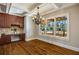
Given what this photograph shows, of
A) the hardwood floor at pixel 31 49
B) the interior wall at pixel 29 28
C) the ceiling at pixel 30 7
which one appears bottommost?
the hardwood floor at pixel 31 49

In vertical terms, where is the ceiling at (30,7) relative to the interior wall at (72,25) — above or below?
above

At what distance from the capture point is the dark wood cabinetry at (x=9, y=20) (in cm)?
181

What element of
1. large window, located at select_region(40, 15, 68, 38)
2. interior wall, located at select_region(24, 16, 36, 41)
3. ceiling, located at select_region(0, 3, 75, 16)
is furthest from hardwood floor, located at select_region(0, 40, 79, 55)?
ceiling, located at select_region(0, 3, 75, 16)

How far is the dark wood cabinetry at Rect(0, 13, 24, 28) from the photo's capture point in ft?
5.94

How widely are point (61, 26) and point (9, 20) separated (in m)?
1.15

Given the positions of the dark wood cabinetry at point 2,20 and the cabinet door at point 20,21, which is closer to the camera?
the dark wood cabinetry at point 2,20

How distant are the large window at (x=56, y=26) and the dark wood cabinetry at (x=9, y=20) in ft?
1.61

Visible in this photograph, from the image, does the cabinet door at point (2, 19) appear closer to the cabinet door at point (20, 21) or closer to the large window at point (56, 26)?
the cabinet door at point (20, 21)

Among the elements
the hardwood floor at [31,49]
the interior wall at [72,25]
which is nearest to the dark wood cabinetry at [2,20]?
the hardwood floor at [31,49]

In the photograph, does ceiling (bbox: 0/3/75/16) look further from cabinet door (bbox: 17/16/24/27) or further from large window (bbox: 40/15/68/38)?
large window (bbox: 40/15/68/38)

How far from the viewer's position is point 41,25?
6.53 feet

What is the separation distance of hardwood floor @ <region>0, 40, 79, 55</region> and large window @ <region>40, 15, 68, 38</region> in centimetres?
29

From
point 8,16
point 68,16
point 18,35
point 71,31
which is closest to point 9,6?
point 8,16
